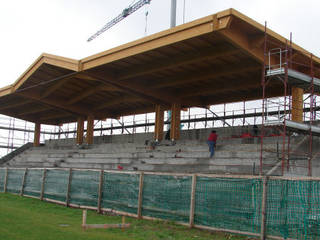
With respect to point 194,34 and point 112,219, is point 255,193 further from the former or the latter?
point 194,34

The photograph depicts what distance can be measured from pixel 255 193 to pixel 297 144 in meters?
9.05

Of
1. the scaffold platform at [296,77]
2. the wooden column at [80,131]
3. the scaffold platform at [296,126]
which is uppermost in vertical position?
the scaffold platform at [296,77]

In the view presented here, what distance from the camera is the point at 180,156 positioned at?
22.8 m

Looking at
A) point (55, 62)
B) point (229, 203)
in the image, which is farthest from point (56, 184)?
point (229, 203)

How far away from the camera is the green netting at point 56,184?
17566mm

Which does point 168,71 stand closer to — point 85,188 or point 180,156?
point 180,156

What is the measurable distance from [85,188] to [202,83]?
12656 millimetres

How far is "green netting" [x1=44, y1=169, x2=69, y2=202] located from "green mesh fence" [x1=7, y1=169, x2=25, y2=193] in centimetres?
339

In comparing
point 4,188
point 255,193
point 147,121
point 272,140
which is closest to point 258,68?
point 272,140

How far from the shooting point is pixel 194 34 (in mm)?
17250

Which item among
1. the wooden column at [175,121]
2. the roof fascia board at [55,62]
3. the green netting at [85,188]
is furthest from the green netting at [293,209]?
the wooden column at [175,121]

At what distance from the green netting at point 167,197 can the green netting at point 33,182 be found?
852cm

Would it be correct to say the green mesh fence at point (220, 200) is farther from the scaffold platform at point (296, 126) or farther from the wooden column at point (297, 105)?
the wooden column at point (297, 105)

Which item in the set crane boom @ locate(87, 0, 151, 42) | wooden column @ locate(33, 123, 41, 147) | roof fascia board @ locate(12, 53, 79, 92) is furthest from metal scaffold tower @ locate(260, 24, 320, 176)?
crane boom @ locate(87, 0, 151, 42)
